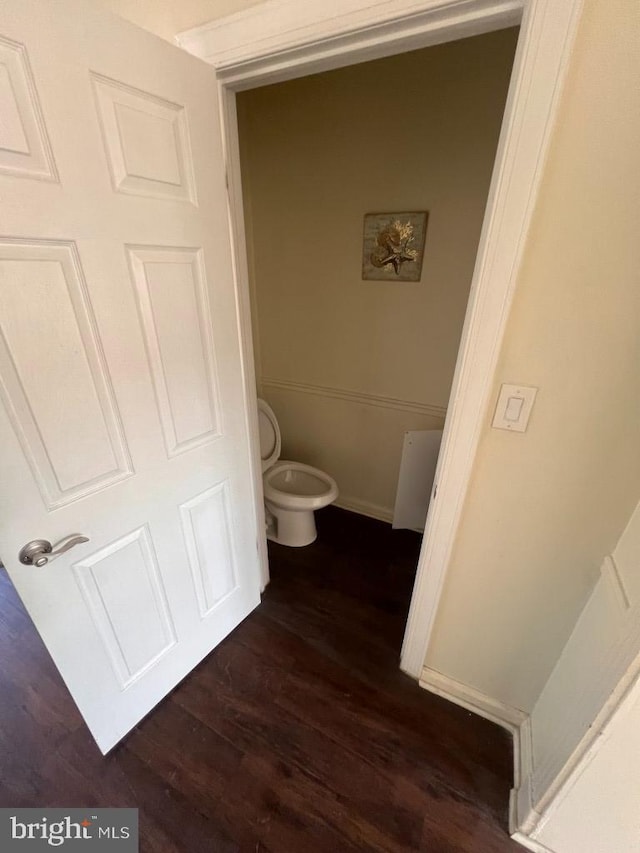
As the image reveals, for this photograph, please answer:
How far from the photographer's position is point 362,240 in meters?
1.81

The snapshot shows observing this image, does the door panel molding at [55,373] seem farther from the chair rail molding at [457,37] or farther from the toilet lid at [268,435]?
the toilet lid at [268,435]

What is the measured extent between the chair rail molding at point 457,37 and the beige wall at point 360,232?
0.85m

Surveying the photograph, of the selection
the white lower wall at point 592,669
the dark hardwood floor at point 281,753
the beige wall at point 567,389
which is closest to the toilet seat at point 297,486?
the dark hardwood floor at point 281,753

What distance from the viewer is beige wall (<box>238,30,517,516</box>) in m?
1.50

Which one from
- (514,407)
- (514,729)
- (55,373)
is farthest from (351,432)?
(55,373)

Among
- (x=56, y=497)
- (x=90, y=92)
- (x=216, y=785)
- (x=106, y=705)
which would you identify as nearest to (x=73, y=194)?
(x=90, y=92)

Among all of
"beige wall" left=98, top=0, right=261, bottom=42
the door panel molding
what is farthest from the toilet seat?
"beige wall" left=98, top=0, right=261, bottom=42

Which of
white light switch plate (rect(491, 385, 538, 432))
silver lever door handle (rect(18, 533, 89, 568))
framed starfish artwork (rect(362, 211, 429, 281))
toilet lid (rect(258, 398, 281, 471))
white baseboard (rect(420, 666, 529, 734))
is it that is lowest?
white baseboard (rect(420, 666, 529, 734))

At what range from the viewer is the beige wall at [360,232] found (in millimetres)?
1499

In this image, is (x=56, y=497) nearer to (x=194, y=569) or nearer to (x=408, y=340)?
(x=194, y=569)

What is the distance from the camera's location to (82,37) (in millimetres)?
705

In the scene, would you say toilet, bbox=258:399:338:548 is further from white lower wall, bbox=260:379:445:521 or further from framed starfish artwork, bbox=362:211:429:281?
framed starfish artwork, bbox=362:211:429:281

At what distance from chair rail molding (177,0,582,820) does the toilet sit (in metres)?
0.99

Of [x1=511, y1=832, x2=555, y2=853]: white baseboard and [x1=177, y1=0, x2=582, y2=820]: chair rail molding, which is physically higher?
[x1=177, y1=0, x2=582, y2=820]: chair rail molding
